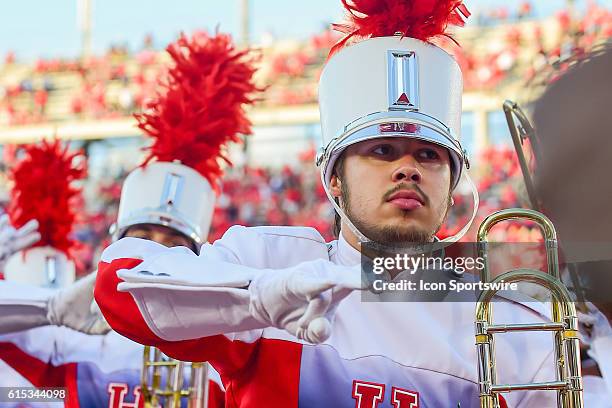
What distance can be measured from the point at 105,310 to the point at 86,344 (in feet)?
7.29

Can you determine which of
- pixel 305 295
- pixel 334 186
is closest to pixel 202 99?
pixel 334 186

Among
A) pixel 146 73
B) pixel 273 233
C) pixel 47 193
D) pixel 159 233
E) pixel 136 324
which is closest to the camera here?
pixel 136 324

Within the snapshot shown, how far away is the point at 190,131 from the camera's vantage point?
3838 mm

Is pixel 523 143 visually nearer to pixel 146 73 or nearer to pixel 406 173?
pixel 406 173

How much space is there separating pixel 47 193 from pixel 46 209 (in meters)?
0.09

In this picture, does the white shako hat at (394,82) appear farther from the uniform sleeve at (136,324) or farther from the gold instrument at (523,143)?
the uniform sleeve at (136,324)

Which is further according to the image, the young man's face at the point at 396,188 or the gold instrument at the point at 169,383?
the gold instrument at the point at 169,383

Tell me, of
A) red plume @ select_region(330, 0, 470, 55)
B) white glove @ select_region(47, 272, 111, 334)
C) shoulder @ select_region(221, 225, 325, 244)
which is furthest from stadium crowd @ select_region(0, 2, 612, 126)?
shoulder @ select_region(221, 225, 325, 244)

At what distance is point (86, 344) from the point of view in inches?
169

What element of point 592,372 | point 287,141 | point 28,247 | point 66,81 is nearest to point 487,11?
point 287,141

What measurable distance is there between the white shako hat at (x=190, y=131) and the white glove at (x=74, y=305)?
348 millimetres

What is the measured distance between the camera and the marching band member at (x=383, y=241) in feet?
7.72

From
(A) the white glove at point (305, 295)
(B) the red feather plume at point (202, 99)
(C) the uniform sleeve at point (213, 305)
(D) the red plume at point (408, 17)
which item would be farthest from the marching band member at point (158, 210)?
(A) the white glove at point (305, 295)

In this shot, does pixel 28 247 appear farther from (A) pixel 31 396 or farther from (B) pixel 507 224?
(B) pixel 507 224
